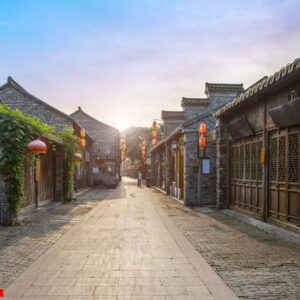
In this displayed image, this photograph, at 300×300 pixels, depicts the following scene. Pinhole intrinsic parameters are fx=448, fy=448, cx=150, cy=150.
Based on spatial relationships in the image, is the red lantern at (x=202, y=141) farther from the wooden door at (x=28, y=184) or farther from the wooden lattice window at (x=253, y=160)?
the wooden door at (x=28, y=184)

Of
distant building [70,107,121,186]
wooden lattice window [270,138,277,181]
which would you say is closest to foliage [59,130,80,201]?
wooden lattice window [270,138,277,181]

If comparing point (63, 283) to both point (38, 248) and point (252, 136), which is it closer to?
point (38, 248)

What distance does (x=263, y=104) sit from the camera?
12.2 metres

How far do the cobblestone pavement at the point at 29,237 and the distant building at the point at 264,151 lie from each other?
531 centimetres

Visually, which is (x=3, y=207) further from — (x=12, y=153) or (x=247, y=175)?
(x=247, y=175)

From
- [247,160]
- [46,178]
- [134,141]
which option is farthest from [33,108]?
[134,141]

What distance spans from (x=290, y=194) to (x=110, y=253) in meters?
4.70

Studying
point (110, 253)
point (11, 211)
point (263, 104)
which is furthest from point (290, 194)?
→ point (11, 211)

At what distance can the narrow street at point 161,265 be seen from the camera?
5.66 metres

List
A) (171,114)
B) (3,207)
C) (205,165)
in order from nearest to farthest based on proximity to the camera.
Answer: (3,207), (205,165), (171,114)

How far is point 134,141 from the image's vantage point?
7012 centimetres

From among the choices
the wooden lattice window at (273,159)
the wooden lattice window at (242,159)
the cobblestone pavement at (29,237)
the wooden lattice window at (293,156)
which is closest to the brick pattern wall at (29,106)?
the cobblestone pavement at (29,237)

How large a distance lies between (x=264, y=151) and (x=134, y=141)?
2297 inches

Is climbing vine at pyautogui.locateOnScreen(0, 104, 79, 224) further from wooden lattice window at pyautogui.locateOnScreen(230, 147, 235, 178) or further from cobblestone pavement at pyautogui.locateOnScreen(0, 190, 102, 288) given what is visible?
wooden lattice window at pyautogui.locateOnScreen(230, 147, 235, 178)
